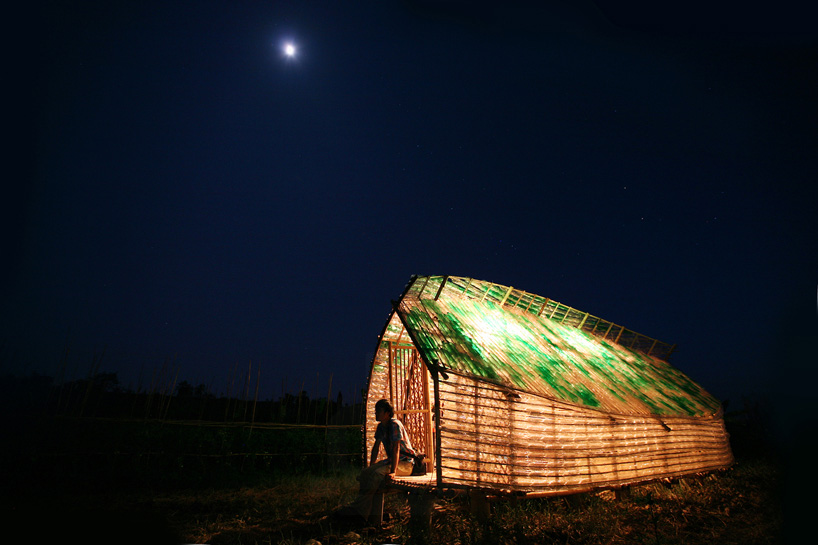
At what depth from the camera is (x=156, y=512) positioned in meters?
6.96

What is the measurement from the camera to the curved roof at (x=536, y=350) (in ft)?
21.6

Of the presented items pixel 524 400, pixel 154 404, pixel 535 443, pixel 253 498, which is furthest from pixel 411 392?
pixel 154 404

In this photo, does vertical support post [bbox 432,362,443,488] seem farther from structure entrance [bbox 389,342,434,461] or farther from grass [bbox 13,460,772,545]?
structure entrance [bbox 389,342,434,461]

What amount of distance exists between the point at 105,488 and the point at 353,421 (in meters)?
6.07

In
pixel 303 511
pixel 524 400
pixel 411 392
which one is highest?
pixel 411 392

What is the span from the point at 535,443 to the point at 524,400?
615 mm

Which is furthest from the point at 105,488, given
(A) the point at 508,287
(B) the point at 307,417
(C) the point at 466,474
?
(A) the point at 508,287

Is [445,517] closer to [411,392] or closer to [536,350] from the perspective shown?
[411,392]

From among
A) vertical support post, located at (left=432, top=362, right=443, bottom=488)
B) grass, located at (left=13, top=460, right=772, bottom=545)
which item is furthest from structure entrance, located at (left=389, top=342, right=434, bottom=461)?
vertical support post, located at (left=432, top=362, right=443, bottom=488)

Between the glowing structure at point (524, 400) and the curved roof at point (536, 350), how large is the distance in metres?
0.03

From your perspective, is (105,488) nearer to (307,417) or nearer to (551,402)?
(307,417)

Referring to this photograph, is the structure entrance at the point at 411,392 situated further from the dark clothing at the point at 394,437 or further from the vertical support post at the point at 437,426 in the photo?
the vertical support post at the point at 437,426

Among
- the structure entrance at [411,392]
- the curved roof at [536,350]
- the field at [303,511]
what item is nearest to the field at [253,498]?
the field at [303,511]

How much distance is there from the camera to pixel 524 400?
20.7 ft
